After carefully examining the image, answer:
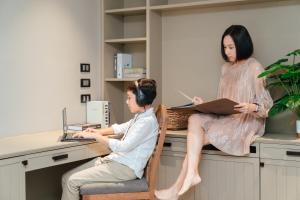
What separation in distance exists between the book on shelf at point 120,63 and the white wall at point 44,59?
0.55 feet

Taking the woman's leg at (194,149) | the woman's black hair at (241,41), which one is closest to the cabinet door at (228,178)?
the woman's leg at (194,149)

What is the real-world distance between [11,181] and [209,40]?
2.00 metres

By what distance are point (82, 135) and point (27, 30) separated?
3.06 ft

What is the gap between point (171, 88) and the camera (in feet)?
11.9

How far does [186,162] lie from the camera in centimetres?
279

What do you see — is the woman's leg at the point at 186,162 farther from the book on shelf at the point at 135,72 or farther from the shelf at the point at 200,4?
the shelf at the point at 200,4

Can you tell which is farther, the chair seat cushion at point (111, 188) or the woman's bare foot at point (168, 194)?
the woman's bare foot at point (168, 194)

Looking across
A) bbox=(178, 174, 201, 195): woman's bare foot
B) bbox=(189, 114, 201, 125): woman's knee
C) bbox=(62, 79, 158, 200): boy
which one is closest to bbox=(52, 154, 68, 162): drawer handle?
bbox=(62, 79, 158, 200): boy

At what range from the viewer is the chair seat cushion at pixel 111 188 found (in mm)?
2438

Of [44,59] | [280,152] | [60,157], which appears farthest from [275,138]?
[44,59]

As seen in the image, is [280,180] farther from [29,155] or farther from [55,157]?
[29,155]

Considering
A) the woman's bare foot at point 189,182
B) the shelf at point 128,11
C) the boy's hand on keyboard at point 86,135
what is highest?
the shelf at point 128,11

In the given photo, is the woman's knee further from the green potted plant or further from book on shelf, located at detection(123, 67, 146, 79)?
book on shelf, located at detection(123, 67, 146, 79)

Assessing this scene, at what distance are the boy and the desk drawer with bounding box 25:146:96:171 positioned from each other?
128 millimetres
